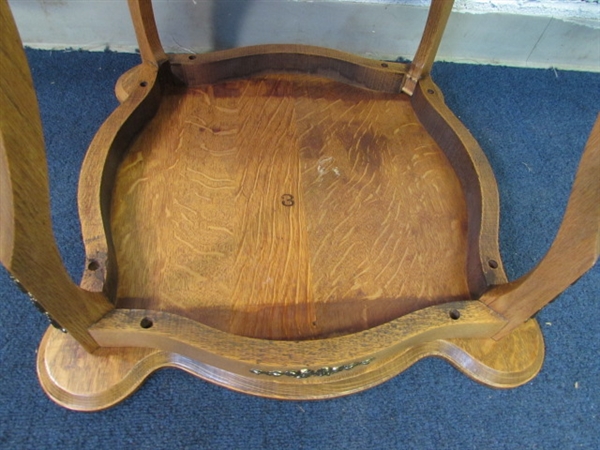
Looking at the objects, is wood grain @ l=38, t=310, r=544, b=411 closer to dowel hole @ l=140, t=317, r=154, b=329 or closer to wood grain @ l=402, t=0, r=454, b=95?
dowel hole @ l=140, t=317, r=154, b=329

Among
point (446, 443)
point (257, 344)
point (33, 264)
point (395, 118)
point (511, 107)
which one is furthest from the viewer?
point (511, 107)

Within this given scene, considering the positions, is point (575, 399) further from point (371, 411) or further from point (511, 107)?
point (511, 107)

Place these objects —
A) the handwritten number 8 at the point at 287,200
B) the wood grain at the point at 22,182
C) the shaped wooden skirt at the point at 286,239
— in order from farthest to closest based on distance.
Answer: the handwritten number 8 at the point at 287,200 → the shaped wooden skirt at the point at 286,239 → the wood grain at the point at 22,182

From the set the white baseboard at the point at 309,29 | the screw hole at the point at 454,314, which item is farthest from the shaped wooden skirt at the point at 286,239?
the white baseboard at the point at 309,29

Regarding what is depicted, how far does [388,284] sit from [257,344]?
0.17 meters

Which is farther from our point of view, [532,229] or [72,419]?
[532,229]

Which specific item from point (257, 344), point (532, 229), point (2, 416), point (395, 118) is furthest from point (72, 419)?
point (532, 229)

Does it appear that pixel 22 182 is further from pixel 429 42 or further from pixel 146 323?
pixel 429 42

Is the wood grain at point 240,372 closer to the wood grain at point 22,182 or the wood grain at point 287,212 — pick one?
the wood grain at point 287,212

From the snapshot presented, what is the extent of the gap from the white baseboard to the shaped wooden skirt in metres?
0.23

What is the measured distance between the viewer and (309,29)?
93 cm

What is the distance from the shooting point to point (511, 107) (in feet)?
3.05

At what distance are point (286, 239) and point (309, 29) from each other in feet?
1.73

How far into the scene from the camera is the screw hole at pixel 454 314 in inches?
19.2
